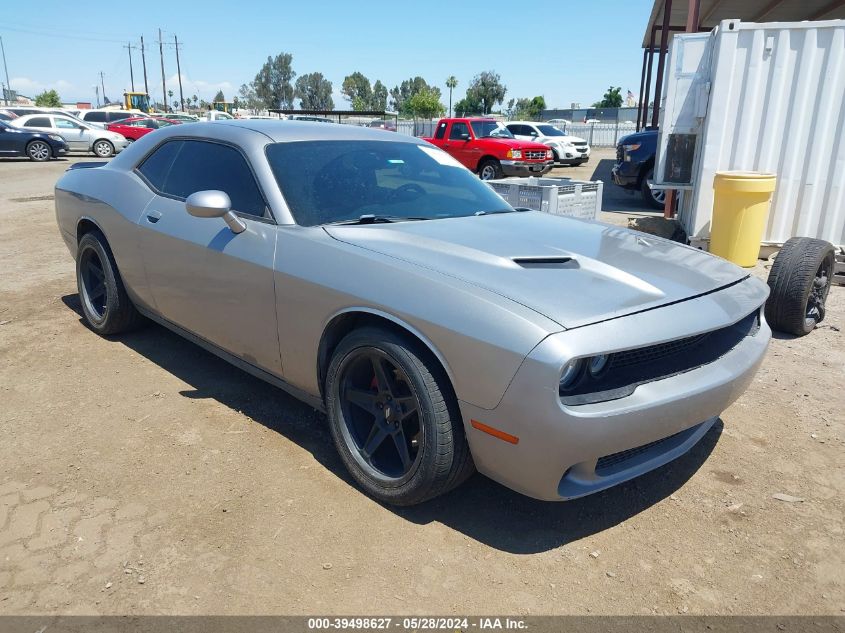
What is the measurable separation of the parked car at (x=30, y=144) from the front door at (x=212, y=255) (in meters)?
22.5

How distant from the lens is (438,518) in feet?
8.93

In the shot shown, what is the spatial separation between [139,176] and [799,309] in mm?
4710

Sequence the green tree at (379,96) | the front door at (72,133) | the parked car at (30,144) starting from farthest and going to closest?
the green tree at (379,96) → the front door at (72,133) → the parked car at (30,144)

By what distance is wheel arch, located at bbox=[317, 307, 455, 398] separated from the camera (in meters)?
2.43

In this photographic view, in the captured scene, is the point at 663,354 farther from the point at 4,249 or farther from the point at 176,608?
the point at 4,249

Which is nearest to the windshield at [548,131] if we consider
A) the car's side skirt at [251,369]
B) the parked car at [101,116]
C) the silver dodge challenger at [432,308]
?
the parked car at [101,116]

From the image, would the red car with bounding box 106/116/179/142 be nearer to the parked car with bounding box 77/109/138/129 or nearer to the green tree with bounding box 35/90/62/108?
the parked car with bounding box 77/109/138/129

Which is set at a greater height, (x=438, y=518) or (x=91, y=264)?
(x=91, y=264)

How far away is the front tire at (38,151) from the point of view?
2273 centimetres

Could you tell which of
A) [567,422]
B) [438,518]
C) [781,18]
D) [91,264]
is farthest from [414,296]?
[781,18]

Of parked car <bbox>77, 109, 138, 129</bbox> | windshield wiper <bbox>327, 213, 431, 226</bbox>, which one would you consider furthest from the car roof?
parked car <bbox>77, 109, 138, 129</bbox>

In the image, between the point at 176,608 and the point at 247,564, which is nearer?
the point at 176,608

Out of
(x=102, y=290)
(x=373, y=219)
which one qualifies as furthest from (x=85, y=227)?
(x=373, y=219)

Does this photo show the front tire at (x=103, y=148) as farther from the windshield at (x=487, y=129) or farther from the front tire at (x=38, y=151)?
the windshield at (x=487, y=129)
